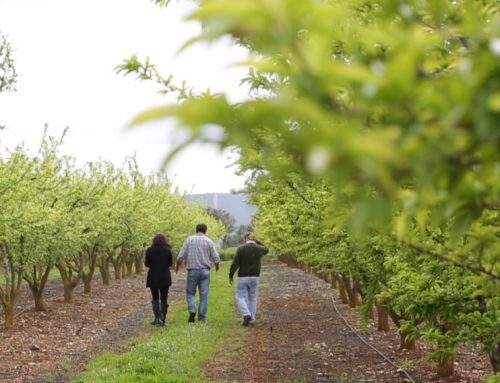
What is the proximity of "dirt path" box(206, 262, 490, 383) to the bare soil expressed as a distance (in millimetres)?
14

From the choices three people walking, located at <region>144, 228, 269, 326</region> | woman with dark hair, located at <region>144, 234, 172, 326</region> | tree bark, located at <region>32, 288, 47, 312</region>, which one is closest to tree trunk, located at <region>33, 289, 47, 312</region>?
tree bark, located at <region>32, 288, 47, 312</region>

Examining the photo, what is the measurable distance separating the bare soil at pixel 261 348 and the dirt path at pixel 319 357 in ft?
0.05

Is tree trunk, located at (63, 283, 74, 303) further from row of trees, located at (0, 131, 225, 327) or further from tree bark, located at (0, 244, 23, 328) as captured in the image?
tree bark, located at (0, 244, 23, 328)

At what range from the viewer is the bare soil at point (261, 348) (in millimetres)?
9508

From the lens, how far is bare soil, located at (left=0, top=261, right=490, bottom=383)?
951 centimetres

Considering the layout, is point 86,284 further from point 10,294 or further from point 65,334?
point 65,334

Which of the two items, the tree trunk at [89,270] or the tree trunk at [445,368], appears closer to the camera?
the tree trunk at [445,368]

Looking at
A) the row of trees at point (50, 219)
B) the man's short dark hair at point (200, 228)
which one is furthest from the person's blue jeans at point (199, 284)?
the row of trees at point (50, 219)

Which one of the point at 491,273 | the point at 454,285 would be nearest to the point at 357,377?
the point at 454,285

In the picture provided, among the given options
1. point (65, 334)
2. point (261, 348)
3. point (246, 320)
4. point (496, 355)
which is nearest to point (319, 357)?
point (261, 348)

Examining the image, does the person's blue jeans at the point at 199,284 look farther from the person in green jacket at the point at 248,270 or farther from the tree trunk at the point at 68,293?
the tree trunk at the point at 68,293

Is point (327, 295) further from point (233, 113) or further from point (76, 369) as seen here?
point (233, 113)

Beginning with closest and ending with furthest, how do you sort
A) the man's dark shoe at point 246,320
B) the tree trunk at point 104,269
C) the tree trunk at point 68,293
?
the man's dark shoe at point 246,320 → the tree trunk at point 68,293 → the tree trunk at point 104,269

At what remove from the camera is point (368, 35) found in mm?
1039
